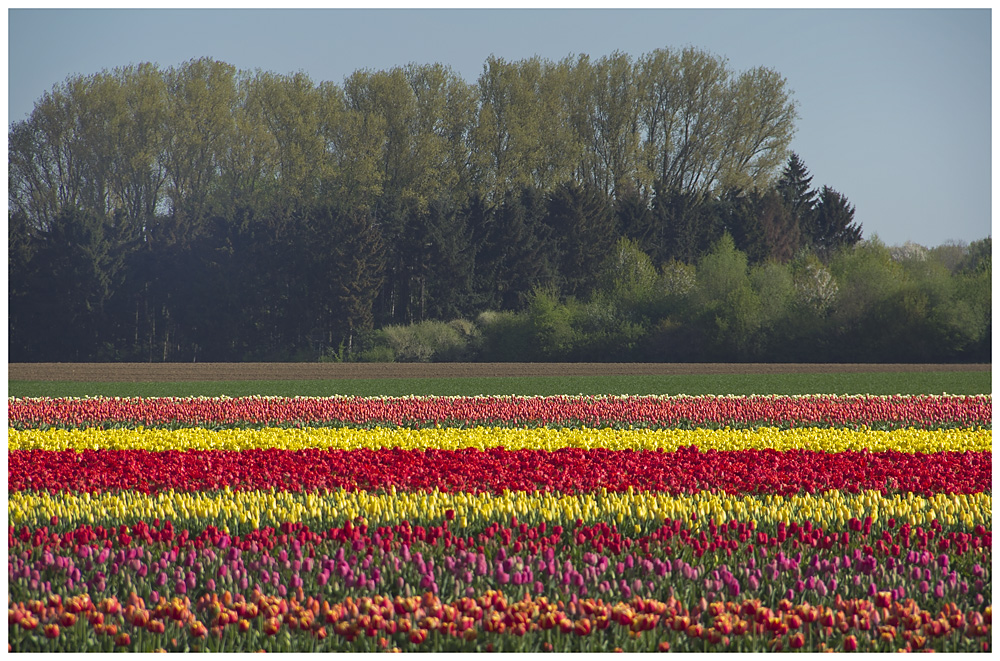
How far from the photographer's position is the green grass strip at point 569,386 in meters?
20.6

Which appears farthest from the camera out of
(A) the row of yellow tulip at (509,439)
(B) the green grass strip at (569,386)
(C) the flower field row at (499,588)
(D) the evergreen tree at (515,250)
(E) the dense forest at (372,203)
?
(D) the evergreen tree at (515,250)

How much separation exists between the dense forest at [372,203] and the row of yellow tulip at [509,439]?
29.5 meters

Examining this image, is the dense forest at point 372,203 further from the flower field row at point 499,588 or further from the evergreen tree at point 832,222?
the flower field row at point 499,588

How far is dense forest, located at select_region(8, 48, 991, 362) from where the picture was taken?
43.2 meters

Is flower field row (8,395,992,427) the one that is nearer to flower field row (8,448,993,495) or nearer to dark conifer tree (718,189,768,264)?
flower field row (8,448,993,495)

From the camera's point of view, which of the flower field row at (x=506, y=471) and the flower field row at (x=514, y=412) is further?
the flower field row at (x=514, y=412)

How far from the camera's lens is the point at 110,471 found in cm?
686

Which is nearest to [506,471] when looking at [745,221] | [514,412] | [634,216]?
[514,412]

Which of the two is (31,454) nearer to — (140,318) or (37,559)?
(37,559)

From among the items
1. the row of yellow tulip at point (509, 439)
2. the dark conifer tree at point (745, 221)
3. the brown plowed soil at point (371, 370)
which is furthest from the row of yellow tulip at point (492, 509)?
the dark conifer tree at point (745, 221)

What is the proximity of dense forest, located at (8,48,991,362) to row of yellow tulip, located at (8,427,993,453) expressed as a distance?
29453mm

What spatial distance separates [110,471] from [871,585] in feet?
17.0

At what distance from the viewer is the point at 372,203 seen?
154 ft

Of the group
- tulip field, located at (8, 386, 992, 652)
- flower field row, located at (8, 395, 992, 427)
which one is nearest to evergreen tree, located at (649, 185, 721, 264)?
flower field row, located at (8, 395, 992, 427)
